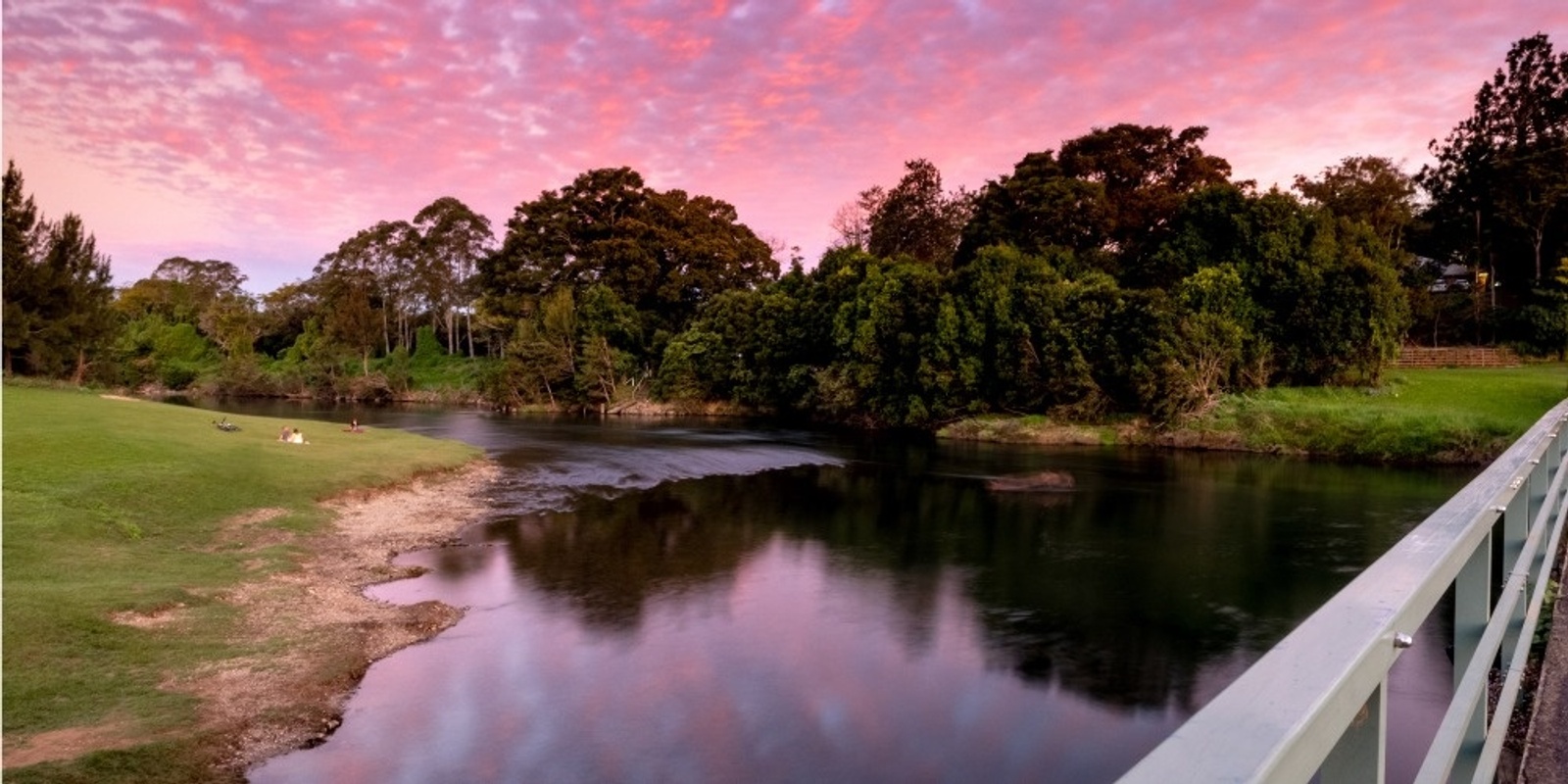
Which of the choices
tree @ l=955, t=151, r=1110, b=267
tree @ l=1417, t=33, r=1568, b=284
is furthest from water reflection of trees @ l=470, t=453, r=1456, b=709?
tree @ l=1417, t=33, r=1568, b=284

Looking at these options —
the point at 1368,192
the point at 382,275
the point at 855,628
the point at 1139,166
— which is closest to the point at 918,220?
the point at 1139,166

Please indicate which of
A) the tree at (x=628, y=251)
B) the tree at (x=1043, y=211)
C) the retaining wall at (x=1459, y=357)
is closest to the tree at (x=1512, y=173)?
the retaining wall at (x=1459, y=357)

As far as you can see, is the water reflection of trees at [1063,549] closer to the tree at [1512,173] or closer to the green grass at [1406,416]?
the green grass at [1406,416]

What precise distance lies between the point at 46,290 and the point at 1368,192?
72875 mm

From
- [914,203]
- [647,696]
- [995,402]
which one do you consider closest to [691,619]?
[647,696]

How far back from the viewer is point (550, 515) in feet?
86.6

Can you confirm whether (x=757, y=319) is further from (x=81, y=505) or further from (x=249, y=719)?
(x=249, y=719)

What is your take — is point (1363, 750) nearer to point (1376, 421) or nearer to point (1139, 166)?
point (1376, 421)

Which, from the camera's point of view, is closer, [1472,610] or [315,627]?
[1472,610]

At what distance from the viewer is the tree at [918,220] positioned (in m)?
77.2

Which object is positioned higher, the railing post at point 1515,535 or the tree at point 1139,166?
the tree at point 1139,166

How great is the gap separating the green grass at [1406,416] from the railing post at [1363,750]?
39162 millimetres

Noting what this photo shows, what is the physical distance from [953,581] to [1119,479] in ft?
50.9

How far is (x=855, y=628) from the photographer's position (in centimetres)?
1712
